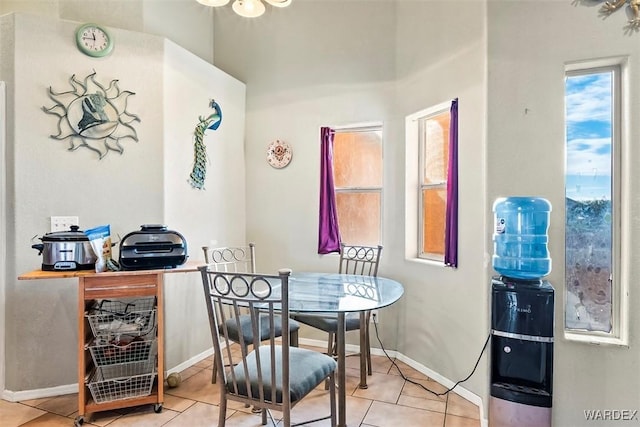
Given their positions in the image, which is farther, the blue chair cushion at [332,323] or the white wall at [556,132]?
the blue chair cushion at [332,323]

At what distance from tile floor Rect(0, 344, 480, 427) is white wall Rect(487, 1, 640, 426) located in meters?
0.69

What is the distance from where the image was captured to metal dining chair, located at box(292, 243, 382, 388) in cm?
265

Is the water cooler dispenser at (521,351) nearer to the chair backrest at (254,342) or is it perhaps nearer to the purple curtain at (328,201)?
the chair backrest at (254,342)

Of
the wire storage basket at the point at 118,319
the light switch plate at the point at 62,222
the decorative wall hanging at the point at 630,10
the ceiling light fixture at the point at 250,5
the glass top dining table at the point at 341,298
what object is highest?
the ceiling light fixture at the point at 250,5

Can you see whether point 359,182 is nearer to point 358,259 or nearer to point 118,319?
point 358,259

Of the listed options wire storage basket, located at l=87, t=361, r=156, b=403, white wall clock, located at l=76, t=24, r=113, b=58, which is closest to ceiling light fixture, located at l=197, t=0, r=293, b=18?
white wall clock, located at l=76, t=24, r=113, b=58

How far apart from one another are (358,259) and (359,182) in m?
0.76

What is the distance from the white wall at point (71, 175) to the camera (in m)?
2.46

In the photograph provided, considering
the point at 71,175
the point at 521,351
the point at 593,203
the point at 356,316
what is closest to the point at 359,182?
the point at 356,316

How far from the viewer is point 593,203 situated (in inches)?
80.4

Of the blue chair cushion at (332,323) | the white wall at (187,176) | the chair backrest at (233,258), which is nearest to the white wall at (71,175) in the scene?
the white wall at (187,176)

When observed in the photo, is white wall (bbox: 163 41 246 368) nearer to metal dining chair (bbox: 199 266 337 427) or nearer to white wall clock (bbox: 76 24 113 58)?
white wall clock (bbox: 76 24 113 58)

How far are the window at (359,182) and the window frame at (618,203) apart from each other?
65.2 inches

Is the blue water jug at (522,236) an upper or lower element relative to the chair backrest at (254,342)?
upper
